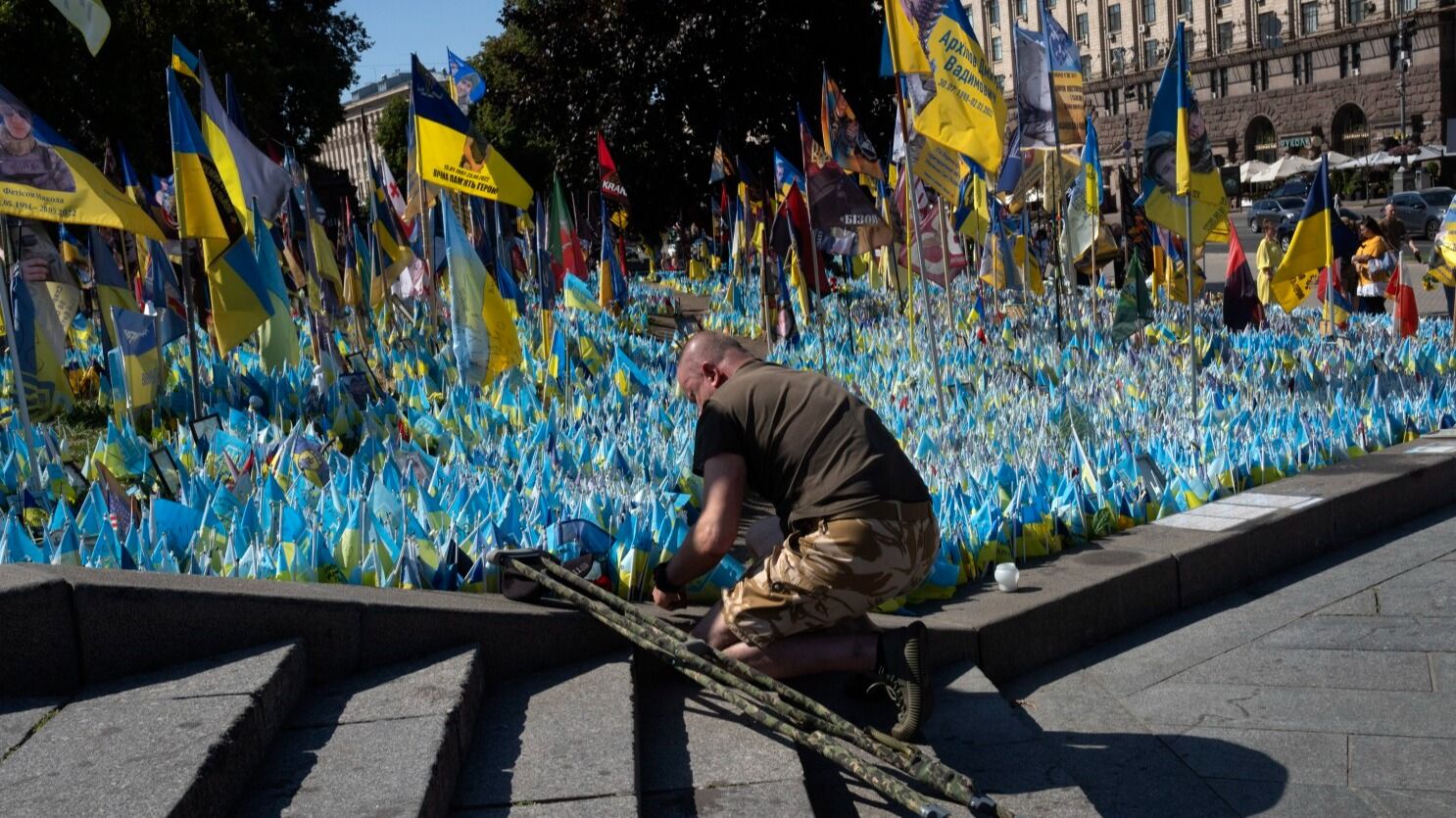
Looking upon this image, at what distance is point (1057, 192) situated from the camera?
1148 cm

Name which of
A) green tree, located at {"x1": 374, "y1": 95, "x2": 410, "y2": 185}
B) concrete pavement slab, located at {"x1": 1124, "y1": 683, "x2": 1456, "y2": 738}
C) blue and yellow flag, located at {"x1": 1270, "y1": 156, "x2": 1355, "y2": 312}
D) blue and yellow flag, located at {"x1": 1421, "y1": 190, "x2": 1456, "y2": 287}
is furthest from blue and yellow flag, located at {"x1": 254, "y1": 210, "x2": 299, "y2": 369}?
green tree, located at {"x1": 374, "y1": 95, "x2": 410, "y2": 185}

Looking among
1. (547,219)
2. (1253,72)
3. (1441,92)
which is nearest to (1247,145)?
(1253,72)

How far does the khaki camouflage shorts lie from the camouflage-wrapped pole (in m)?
0.16

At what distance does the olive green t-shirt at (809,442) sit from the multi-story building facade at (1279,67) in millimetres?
47912

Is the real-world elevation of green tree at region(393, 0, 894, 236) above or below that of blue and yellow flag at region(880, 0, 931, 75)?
above

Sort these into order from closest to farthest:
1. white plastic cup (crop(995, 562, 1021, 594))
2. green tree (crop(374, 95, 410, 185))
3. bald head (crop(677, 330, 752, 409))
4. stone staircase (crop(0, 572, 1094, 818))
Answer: stone staircase (crop(0, 572, 1094, 818)) → bald head (crop(677, 330, 752, 409)) → white plastic cup (crop(995, 562, 1021, 594)) → green tree (crop(374, 95, 410, 185))

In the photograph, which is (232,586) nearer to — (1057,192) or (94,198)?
(94,198)

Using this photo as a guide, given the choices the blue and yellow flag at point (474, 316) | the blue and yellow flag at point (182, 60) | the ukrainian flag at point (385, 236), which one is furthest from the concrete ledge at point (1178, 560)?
the ukrainian flag at point (385, 236)

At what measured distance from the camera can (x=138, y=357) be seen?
8.47 metres

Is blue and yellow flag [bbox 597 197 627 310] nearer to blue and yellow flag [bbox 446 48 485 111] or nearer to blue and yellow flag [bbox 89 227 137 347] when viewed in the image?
blue and yellow flag [bbox 446 48 485 111]

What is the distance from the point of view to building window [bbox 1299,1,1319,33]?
5983 centimetres

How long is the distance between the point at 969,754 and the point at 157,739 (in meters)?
2.22

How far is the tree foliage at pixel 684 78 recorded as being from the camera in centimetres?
2461

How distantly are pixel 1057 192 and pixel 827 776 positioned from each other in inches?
325
